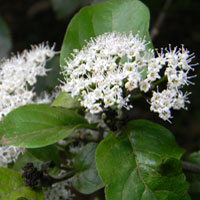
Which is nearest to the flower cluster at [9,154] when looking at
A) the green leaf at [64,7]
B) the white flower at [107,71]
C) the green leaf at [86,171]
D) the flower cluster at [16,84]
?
the flower cluster at [16,84]

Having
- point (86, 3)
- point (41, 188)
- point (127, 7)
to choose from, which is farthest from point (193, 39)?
point (41, 188)

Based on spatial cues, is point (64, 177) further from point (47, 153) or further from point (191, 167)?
point (191, 167)

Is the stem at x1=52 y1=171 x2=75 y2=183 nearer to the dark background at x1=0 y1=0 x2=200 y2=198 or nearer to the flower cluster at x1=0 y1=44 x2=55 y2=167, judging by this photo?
the flower cluster at x1=0 y1=44 x2=55 y2=167

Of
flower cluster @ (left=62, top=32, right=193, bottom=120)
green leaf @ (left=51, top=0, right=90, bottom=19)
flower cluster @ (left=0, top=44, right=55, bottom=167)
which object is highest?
green leaf @ (left=51, top=0, right=90, bottom=19)

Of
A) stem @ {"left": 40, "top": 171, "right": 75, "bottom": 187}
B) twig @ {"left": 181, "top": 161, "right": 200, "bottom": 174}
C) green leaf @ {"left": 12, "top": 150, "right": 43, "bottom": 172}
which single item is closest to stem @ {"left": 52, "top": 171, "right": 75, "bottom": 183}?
stem @ {"left": 40, "top": 171, "right": 75, "bottom": 187}

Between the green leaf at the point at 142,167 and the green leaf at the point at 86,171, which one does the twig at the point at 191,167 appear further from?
the green leaf at the point at 86,171

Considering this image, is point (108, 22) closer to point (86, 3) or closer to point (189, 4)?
point (86, 3)

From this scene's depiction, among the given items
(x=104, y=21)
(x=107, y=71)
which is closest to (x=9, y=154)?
(x=107, y=71)
